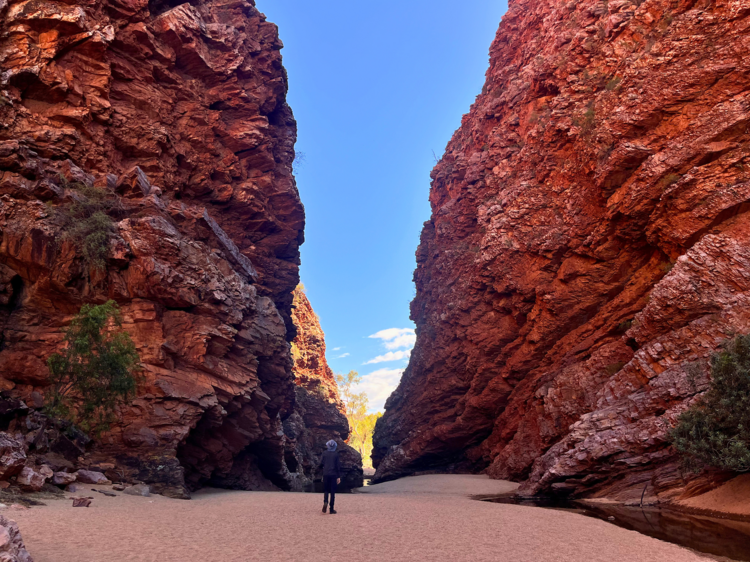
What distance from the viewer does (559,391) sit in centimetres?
2189

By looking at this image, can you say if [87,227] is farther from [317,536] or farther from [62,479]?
[317,536]

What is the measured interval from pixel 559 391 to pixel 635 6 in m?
22.1

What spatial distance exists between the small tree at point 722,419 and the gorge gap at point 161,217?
17559 mm

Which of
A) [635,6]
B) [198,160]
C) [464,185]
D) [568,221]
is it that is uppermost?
[635,6]

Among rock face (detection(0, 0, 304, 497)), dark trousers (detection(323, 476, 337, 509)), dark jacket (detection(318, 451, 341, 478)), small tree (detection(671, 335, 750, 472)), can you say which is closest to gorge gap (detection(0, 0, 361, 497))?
rock face (detection(0, 0, 304, 497))

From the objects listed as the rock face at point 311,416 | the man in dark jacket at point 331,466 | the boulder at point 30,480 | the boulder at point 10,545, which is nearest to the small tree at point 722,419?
the man in dark jacket at point 331,466

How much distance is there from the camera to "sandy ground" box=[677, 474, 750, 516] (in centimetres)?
1072

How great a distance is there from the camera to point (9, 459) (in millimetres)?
10594

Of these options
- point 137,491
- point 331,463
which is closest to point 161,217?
point 137,491

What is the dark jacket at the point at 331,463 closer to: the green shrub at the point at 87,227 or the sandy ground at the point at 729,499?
the sandy ground at the point at 729,499

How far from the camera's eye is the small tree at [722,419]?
11.1m

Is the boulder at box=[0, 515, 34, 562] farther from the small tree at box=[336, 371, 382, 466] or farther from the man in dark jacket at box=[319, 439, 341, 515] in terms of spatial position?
the small tree at box=[336, 371, 382, 466]

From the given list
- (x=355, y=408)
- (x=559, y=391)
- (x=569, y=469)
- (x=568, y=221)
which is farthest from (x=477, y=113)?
(x=355, y=408)

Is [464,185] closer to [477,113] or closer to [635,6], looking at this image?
[477,113]
